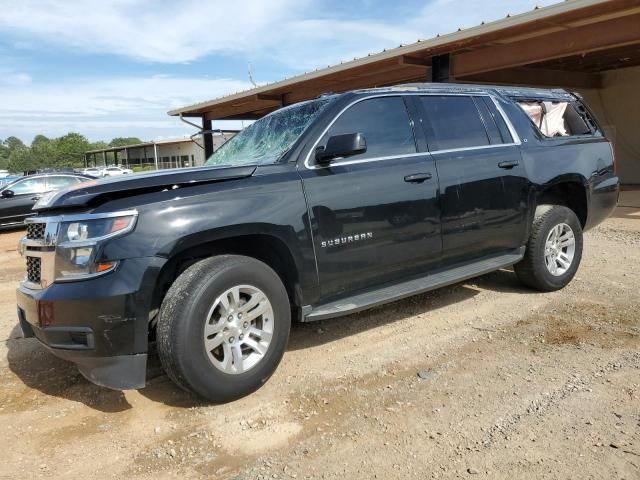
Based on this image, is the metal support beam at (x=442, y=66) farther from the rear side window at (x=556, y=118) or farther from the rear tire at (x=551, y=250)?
the rear tire at (x=551, y=250)

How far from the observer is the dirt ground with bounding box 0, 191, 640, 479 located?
2.68 meters

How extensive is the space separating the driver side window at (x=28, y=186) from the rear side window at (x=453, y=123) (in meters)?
12.4

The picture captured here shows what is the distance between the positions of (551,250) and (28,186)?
13126 millimetres

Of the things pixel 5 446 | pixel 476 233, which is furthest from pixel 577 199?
pixel 5 446

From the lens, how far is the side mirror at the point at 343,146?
360 centimetres

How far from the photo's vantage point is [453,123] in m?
4.62

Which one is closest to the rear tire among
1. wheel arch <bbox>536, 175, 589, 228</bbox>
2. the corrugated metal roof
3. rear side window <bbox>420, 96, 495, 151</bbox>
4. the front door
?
wheel arch <bbox>536, 175, 589, 228</bbox>

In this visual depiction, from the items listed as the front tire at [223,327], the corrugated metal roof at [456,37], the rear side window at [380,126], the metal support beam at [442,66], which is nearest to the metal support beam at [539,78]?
the metal support beam at [442,66]

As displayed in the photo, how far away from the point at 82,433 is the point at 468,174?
3374 millimetres

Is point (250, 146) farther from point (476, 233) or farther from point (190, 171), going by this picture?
point (476, 233)

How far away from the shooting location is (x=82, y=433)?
121 inches

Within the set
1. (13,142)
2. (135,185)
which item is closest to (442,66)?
(135,185)

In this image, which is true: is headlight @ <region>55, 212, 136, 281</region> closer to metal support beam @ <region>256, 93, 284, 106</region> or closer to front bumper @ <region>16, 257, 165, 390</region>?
front bumper @ <region>16, 257, 165, 390</region>

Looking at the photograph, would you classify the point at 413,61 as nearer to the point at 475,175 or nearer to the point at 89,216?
the point at 475,175
